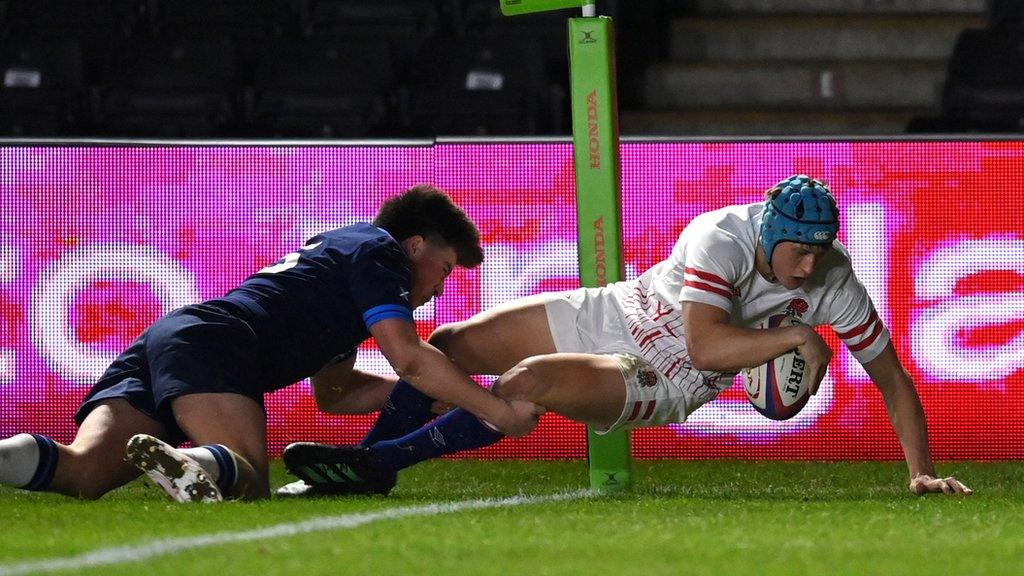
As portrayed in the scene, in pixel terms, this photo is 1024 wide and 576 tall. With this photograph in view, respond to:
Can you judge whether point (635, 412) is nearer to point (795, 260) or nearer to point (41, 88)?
point (795, 260)

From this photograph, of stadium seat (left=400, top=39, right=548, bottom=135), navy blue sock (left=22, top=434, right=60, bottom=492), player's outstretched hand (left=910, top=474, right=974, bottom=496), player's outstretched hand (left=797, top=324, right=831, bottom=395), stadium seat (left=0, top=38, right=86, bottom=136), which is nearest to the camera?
navy blue sock (left=22, top=434, right=60, bottom=492)

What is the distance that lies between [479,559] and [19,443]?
177 cm

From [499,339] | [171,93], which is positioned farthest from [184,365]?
[171,93]

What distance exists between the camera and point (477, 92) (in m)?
9.01

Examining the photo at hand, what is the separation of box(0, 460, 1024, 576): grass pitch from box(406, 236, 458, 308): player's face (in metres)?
0.67

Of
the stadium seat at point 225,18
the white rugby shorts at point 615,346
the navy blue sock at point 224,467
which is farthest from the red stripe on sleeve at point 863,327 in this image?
the stadium seat at point 225,18

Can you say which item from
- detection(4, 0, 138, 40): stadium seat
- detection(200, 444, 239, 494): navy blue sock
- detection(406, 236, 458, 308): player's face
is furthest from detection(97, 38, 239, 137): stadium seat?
detection(200, 444, 239, 494): navy blue sock

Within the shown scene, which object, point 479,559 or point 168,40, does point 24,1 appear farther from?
point 479,559

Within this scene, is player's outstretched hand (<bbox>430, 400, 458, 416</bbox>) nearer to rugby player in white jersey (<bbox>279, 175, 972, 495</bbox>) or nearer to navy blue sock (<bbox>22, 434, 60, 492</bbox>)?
rugby player in white jersey (<bbox>279, 175, 972, 495</bbox>)

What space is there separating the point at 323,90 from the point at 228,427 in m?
4.70

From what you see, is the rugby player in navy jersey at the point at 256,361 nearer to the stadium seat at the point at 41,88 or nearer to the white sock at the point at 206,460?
the white sock at the point at 206,460

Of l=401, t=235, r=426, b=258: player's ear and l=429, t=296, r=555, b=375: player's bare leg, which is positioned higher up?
l=401, t=235, r=426, b=258: player's ear

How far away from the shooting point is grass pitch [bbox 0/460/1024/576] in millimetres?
3307

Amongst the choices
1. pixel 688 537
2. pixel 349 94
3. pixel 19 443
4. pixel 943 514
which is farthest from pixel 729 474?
pixel 349 94
